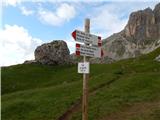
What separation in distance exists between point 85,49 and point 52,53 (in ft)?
230

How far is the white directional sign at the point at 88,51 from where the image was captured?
22.3 metres

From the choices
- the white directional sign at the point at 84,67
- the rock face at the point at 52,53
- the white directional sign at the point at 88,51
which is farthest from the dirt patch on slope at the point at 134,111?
the rock face at the point at 52,53

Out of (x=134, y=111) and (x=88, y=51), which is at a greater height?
(x=88, y=51)

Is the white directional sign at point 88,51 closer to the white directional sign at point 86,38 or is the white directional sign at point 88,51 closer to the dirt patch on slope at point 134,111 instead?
the white directional sign at point 86,38

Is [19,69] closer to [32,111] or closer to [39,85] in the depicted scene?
[39,85]

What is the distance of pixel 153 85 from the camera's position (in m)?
48.2

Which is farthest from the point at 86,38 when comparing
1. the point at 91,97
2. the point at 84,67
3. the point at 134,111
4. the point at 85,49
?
the point at 91,97

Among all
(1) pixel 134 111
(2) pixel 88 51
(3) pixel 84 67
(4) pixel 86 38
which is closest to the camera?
(3) pixel 84 67

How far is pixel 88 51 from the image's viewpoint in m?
22.7

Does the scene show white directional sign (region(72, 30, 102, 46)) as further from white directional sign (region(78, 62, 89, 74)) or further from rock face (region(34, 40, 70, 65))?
rock face (region(34, 40, 70, 65))

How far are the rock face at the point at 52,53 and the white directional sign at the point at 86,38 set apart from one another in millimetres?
67876

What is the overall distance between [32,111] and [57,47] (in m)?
55.7

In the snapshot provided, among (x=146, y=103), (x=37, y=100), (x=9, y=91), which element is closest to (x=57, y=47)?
(x=9, y=91)

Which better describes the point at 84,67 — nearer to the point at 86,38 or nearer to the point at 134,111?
the point at 86,38
